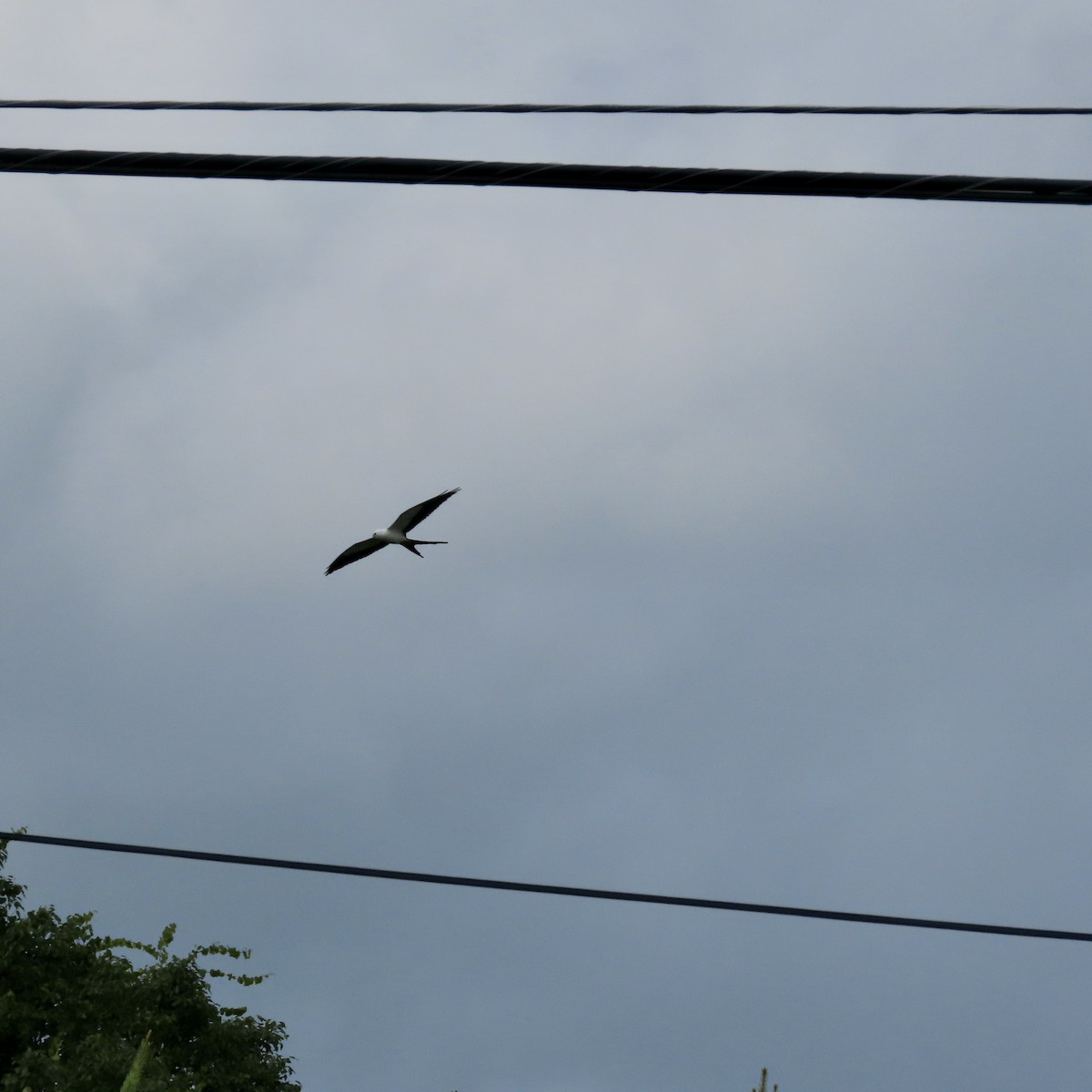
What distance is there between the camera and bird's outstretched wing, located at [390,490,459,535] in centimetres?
893

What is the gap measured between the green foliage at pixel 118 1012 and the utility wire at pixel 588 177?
74.5 ft

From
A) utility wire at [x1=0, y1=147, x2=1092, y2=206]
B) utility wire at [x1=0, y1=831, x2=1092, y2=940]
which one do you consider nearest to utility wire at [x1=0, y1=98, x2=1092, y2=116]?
utility wire at [x1=0, y1=147, x2=1092, y2=206]

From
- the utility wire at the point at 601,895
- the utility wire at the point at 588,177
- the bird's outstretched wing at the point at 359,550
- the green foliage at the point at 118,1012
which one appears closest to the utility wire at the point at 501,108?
the utility wire at the point at 588,177

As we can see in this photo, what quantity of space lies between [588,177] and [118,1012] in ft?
85.1

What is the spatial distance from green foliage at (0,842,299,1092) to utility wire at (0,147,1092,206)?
74.5ft

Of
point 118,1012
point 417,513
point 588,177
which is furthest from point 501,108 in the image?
point 118,1012

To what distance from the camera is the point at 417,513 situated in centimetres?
945

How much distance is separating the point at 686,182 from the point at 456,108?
1171 millimetres

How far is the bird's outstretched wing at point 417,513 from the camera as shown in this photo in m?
8.93

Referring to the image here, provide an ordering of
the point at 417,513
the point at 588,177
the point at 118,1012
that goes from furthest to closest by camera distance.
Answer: the point at 118,1012 < the point at 417,513 < the point at 588,177

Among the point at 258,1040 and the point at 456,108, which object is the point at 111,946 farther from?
the point at 456,108

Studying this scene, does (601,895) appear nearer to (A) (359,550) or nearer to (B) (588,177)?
(B) (588,177)

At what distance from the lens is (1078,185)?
3.87 meters

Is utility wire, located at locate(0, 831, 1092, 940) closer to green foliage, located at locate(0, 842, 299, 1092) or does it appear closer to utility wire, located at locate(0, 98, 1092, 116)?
utility wire, located at locate(0, 98, 1092, 116)
